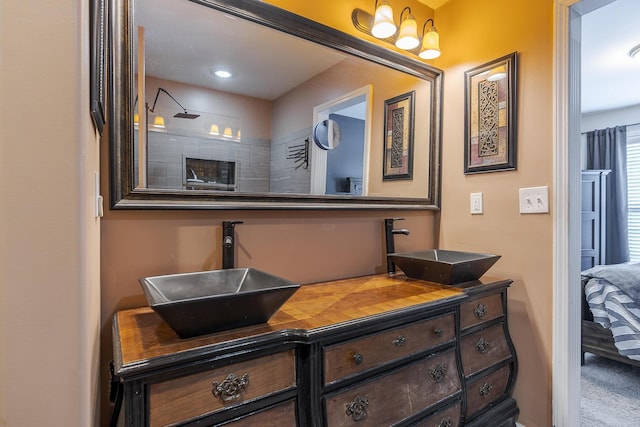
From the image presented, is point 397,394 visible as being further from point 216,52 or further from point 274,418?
point 216,52

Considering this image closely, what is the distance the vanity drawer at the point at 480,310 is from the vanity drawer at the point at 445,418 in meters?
0.34

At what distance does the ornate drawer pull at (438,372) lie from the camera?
1.33 m

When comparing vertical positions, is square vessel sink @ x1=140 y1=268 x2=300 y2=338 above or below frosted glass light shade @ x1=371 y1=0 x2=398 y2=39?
below

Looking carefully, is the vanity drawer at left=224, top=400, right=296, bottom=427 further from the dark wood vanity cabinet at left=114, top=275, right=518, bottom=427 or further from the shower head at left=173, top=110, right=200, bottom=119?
the shower head at left=173, top=110, right=200, bottom=119

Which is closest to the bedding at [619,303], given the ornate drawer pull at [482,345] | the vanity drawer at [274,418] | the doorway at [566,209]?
the doorway at [566,209]

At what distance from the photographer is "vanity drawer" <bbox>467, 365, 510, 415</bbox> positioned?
5.09 feet

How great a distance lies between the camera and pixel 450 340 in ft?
4.64

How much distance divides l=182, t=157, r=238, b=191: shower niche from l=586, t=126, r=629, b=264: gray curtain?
5.28 m

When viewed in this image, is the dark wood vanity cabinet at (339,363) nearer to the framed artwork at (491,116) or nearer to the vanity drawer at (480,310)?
the vanity drawer at (480,310)

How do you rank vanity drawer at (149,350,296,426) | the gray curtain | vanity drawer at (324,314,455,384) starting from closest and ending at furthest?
vanity drawer at (149,350,296,426) → vanity drawer at (324,314,455,384) → the gray curtain

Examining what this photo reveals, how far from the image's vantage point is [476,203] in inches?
79.7

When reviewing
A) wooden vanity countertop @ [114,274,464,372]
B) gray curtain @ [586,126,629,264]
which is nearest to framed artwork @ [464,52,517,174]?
wooden vanity countertop @ [114,274,464,372]

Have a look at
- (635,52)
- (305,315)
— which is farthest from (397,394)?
(635,52)

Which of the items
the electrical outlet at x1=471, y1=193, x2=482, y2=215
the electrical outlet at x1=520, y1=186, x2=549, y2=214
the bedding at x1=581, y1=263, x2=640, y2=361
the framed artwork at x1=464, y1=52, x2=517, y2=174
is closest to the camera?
the electrical outlet at x1=520, y1=186, x2=549, y2=214
